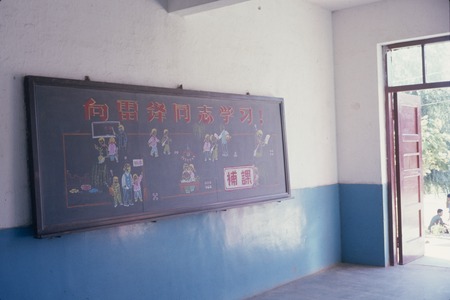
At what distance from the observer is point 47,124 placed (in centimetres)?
345

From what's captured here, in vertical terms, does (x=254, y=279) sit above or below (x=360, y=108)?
below

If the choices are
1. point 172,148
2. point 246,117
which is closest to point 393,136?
point 246,117

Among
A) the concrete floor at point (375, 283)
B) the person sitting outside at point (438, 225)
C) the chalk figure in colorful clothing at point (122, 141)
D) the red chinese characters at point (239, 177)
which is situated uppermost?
the chalk figure in colorful clothing at point (122, 141)

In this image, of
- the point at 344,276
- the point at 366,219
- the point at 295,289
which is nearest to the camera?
the point at 295,289

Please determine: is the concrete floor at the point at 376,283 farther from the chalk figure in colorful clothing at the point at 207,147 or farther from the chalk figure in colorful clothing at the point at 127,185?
the chalk figure in colorful clothing at the point at 127,185

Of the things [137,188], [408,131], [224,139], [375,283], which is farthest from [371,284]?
[137,188]

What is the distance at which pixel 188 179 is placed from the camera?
4406 millimetres

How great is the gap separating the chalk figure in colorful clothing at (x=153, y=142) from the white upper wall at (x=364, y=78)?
3208 mm

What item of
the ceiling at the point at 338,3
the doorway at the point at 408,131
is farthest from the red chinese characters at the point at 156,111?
the doorway at the point at 408,131

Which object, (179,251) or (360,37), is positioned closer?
(179,251)

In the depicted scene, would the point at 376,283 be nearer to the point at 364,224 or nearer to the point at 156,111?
the point at 364,224

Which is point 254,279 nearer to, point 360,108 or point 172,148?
point 172,148

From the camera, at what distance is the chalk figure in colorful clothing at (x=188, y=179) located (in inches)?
172

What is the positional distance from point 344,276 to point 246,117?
226 centimetres
